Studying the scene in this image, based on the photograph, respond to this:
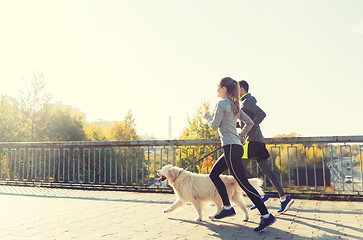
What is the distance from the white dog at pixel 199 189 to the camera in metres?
4.82

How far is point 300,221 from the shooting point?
4621mm

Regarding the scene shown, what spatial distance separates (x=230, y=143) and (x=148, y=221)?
1.80 m

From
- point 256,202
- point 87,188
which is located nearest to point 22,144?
point 87,188

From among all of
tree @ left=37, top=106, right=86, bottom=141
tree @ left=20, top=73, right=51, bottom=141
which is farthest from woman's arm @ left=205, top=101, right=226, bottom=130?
tree @ left=37, top=106, right=86, bottom=141

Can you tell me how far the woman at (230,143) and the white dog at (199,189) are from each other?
264 mm

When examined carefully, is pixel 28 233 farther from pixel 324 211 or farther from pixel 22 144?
pixel 22 144

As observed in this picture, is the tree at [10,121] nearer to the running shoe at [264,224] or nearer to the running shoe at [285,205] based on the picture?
the running shoe at [285,205]

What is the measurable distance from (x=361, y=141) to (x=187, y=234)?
4804mm

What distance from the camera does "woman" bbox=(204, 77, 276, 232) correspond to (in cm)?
420

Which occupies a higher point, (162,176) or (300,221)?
(162,176)

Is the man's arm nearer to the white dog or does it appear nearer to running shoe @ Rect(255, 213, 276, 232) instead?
the white dog

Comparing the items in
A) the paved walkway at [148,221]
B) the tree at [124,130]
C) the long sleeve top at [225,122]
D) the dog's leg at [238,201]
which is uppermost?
the tree at [124,130]

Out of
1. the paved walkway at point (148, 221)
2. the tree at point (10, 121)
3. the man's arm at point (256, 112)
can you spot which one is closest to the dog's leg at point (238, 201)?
the paved walkway at point (148, 221)

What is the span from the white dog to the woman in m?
0.26
